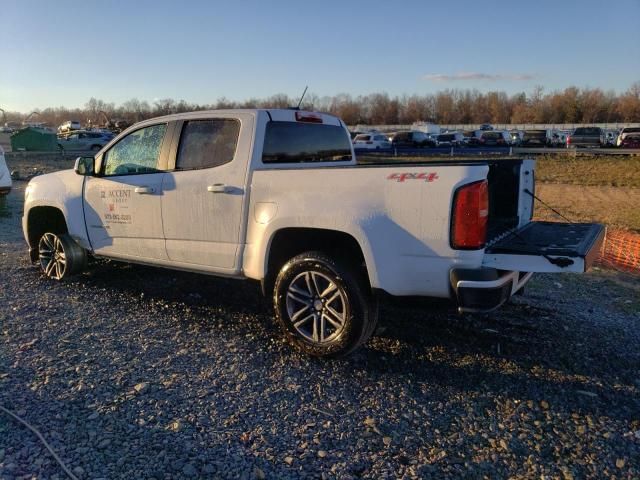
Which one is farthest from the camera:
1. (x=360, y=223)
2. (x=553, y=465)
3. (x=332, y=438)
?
(x=360, y=223)

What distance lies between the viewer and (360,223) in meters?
3.85

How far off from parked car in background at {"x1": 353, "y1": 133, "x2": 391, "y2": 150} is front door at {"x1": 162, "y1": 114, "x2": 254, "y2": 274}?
120 ft

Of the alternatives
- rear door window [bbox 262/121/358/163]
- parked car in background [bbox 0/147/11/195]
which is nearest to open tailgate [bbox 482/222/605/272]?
rear door window [bbox 262/121/358/163]

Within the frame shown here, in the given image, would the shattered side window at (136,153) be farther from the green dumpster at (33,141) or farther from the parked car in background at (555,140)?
the parked car in background at (555,140)

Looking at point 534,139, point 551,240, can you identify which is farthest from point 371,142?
point 551,240

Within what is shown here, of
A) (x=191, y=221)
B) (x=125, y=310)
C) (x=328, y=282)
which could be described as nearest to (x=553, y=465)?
(x=328, y=282)

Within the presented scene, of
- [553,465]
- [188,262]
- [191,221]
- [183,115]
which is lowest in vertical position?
[553,465]

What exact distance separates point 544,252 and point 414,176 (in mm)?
976

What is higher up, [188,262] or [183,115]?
[183,115]

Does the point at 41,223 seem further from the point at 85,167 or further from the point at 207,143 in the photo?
the point at 207,143

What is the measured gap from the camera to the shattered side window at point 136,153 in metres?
5.31

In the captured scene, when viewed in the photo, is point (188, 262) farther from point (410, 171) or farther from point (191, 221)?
point (410, 171)

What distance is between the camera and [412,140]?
149ft

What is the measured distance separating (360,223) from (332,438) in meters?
1.43
